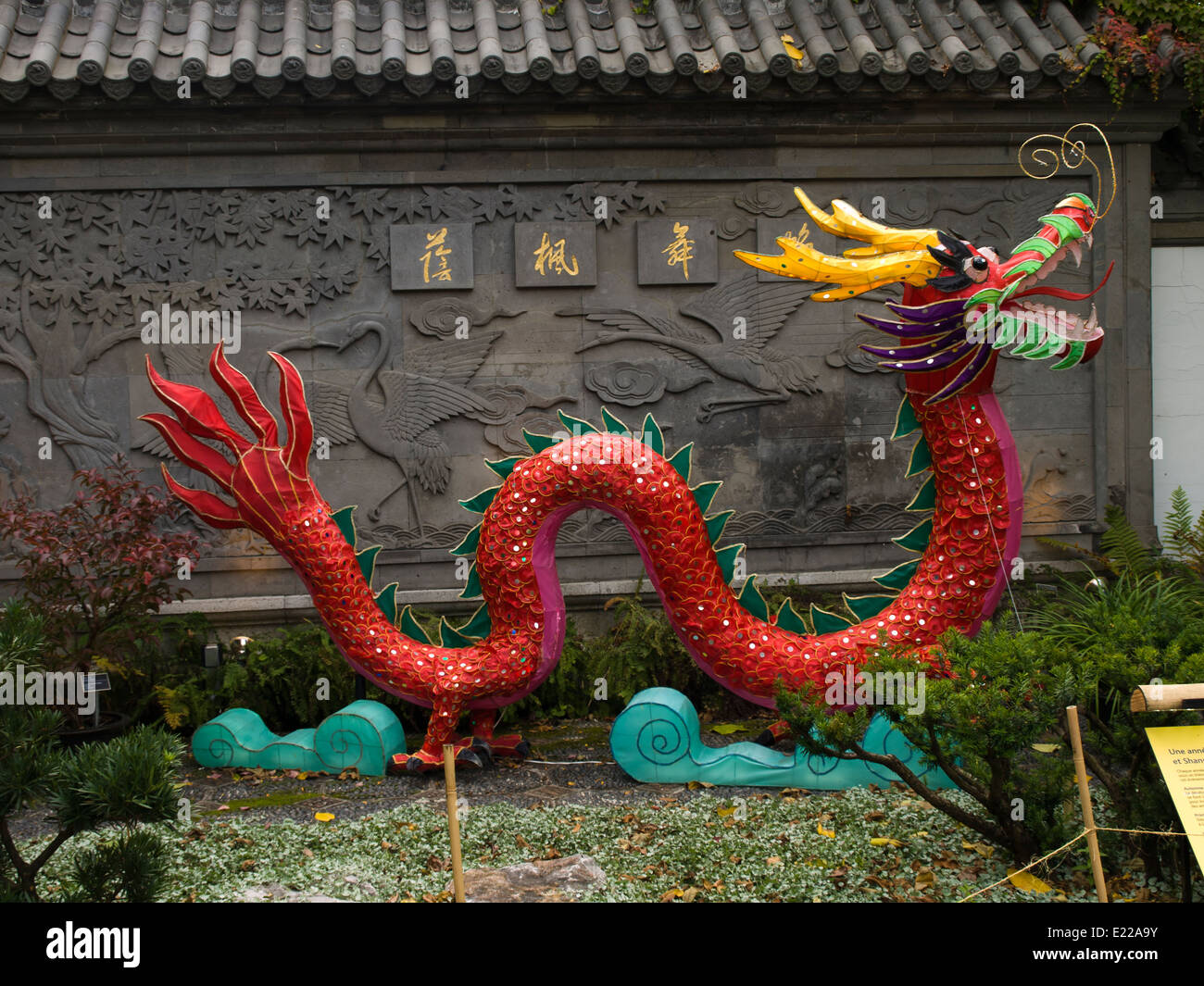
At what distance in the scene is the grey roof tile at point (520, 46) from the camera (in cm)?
644

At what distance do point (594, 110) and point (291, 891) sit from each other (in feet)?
16.8

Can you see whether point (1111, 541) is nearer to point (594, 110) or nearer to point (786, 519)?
point (786, 519)

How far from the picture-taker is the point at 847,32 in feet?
22.7

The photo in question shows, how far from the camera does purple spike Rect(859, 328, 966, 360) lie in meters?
4.77

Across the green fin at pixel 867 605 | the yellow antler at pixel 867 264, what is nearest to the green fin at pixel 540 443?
the yellow antler at pixel 867 264

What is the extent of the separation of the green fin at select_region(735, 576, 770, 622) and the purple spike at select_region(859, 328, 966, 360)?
1297mm

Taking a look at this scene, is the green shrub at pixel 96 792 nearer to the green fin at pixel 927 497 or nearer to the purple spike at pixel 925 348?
the purple spike at pixel 925 348

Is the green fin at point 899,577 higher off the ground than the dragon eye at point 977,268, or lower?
lower

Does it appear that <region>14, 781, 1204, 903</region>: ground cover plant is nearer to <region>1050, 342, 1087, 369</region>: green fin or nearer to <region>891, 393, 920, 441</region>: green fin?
<region>891, 393, 920, 441</region>: green fin

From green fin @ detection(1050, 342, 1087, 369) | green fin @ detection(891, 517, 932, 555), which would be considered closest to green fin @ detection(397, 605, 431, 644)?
green fin @ detection(891, 517, 932, 555)

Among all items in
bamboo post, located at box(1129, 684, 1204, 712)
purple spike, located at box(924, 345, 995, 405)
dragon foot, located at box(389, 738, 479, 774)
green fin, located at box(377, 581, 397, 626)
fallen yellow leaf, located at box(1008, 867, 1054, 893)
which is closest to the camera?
bamboo post, located at box(1129, 684, 1204, 712)

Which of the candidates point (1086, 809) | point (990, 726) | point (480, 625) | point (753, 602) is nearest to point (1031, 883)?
point (990, 726)

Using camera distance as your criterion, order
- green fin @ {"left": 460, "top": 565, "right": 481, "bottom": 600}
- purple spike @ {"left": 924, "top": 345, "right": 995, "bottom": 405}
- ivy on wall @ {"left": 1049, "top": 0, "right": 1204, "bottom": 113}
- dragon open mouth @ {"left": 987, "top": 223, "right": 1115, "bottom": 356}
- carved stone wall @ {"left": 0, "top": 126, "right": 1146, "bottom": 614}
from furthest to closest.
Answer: carved stone wall @ {"left": 0, "top": 126, "right": 1146, "bottom": 614}, ivy on wall @ {"left": 1049, "top": 0, "right": 1204, "bottom": 113}, green fin @ {"left": 460, "top": 565, "right": 481, "bottom": 600}, purple spike @ {"left": 924, "top": 345, "right": 995, "bottom": 405}, dragon open mouth @ {"left": 987, "top": 223, "right": 1115, "bottom": 356}

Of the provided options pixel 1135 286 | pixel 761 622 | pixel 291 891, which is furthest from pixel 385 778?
pixel 1135 286
